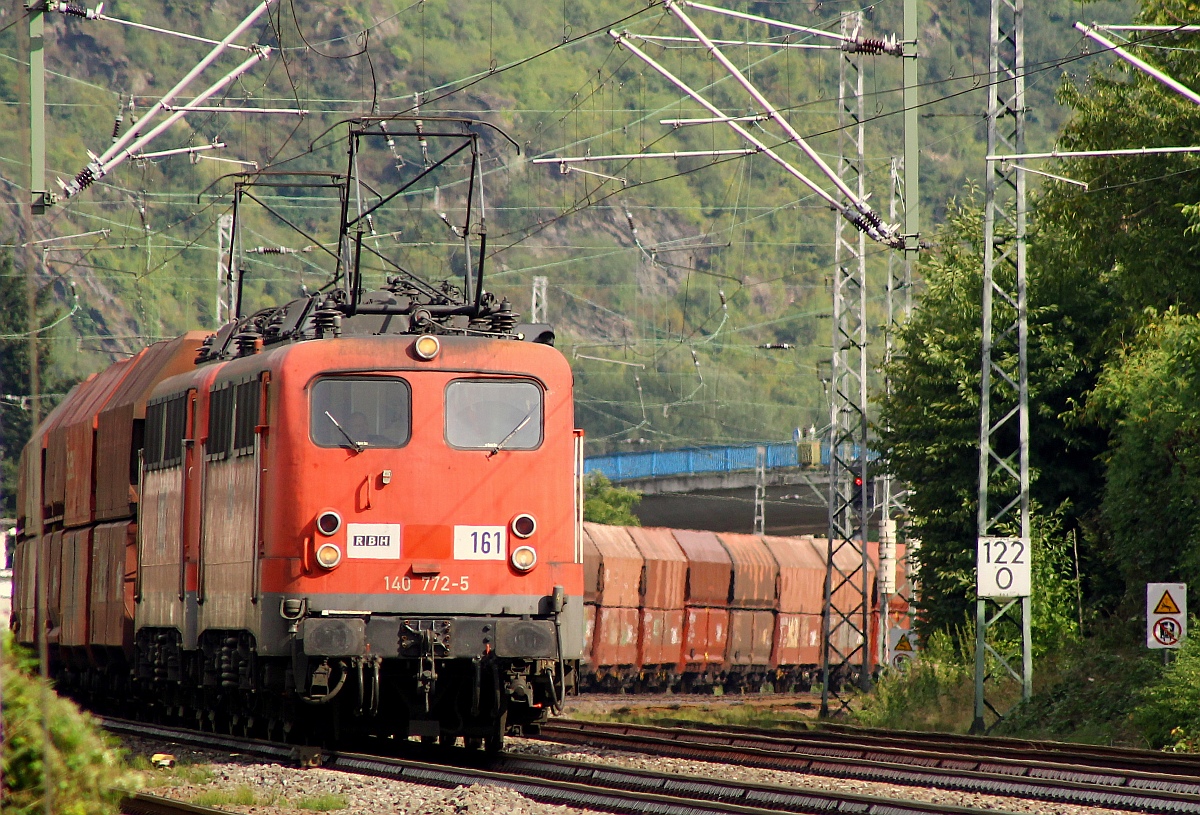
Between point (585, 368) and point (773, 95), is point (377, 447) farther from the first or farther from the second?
point (773, 95)

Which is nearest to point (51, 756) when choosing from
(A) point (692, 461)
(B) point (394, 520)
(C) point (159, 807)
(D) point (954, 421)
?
(C) point (159, 807)

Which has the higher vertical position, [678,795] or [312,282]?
[312,282]

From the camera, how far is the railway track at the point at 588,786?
1064 centimetres

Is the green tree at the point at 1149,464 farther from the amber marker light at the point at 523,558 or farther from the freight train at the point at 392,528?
the amber marker light at the point at 523,558

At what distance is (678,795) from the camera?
12047mm

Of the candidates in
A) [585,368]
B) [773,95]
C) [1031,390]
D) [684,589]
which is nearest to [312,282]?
[585,368]

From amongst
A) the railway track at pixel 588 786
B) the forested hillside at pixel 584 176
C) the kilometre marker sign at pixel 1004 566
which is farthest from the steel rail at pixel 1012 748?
the forested hillside at pixel 584 176

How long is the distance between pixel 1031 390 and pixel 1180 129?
803cm

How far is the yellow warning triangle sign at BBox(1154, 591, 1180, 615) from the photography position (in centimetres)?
1925

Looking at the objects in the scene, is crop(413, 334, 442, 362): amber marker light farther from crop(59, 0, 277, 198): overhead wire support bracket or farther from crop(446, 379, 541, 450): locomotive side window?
crop(59, 0, 277, 198): overhead wire support bracket

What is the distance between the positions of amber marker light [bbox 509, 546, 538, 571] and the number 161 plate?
0.27 ft

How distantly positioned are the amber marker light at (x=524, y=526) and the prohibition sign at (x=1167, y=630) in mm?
8936

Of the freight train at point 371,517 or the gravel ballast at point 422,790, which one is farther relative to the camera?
the freight train at point 371,517

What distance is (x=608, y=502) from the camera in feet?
250
